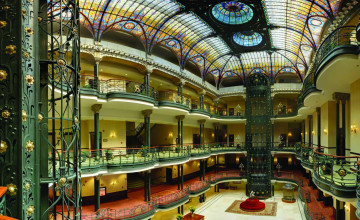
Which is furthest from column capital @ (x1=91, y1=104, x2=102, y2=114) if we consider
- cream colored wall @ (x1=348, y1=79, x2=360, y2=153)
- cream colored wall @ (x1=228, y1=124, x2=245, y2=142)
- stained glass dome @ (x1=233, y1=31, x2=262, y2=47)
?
cream colored wall @ (x1=228, y1=124, x2=245, y2=142)

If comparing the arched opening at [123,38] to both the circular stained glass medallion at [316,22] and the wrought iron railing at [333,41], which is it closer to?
the wrought iron railing at [333,41]

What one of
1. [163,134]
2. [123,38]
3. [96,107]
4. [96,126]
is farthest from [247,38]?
[96,126]

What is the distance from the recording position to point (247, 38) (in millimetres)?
31031

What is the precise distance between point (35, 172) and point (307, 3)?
24222 mm

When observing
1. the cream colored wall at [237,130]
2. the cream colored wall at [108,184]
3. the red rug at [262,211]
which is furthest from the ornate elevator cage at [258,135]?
the cream colored wall at [108,184]

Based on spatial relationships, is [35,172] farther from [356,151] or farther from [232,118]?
[232,118]

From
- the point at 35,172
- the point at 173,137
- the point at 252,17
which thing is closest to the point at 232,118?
the point at 173,137

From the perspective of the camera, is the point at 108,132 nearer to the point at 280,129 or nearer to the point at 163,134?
the point at 163,134

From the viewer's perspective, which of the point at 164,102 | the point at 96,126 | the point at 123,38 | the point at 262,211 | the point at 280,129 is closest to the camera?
the point at 96,126

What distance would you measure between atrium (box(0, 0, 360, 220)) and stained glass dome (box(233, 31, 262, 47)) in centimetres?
22

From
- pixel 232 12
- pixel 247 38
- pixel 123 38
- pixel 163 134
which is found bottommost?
pixel 163 134

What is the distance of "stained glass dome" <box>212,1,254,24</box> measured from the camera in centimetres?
2319

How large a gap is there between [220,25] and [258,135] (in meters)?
16.6

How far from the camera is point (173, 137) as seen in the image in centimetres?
3309
